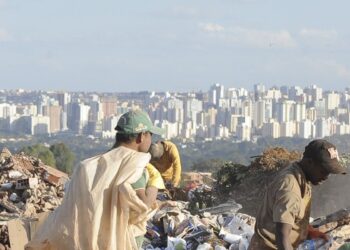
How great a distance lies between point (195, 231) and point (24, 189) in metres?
3.45

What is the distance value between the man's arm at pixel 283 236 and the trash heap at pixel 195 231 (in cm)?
460

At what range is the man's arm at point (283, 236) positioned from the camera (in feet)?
17.8

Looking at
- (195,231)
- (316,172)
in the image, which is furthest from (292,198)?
(195,231)

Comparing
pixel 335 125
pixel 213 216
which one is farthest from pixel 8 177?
pixel 335 125

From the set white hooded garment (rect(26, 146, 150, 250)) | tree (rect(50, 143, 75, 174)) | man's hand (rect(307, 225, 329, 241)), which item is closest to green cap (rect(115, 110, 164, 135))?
white hooded garment (rect(26, 146, 150, 250))

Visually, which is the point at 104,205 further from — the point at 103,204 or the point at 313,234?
the point at 313,234

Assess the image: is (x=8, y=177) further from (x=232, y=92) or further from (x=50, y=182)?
(x=232, y=92)

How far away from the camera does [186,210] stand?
1207cm

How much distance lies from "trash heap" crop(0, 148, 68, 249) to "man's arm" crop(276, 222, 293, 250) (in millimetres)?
4683

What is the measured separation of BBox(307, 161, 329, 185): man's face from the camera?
18.2ft

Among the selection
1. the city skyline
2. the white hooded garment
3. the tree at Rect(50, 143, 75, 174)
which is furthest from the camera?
the city skyline

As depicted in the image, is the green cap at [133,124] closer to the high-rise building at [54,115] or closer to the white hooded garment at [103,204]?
the white hooded garment at [103,204]

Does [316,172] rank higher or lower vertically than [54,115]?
higher

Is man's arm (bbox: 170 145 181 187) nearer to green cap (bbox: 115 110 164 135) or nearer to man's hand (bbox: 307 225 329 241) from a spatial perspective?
man's hand (bbox: 307 225 329 241)
